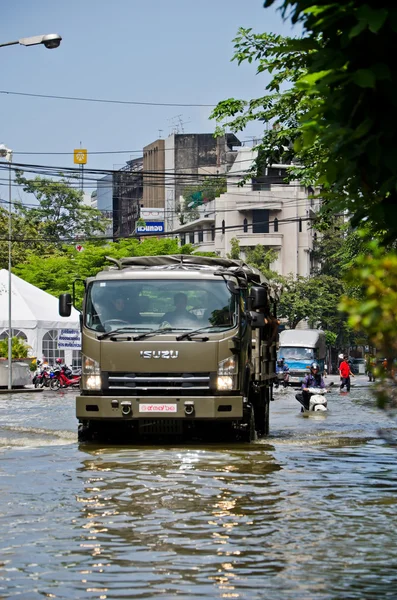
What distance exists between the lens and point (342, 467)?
1598cm

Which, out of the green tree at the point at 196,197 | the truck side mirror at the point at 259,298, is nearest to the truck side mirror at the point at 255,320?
the truck side mirror at the point at 259,298

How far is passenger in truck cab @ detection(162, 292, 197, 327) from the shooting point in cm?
1773

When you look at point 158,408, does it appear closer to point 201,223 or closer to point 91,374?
point 91,374

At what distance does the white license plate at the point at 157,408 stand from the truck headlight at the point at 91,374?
701 millimetres

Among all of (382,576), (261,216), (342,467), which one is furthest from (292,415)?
(261,216)

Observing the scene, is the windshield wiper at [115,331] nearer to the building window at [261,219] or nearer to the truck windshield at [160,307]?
the truck windshield at [160,307]

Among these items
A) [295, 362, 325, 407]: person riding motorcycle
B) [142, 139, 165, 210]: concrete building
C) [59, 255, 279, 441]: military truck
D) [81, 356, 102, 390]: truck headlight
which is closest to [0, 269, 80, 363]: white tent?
[295, 362, 325, 407]: person riding motorcycle

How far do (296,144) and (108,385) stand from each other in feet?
35.3

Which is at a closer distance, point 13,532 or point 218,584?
point 218,584

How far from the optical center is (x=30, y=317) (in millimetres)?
53625

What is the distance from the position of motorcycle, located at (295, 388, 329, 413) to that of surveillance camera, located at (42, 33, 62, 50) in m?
11.0

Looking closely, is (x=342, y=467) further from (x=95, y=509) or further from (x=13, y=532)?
(x=13, y=532)

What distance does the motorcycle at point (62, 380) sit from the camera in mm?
53625

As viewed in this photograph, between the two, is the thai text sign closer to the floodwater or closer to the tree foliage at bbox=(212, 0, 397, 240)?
the floodwater
